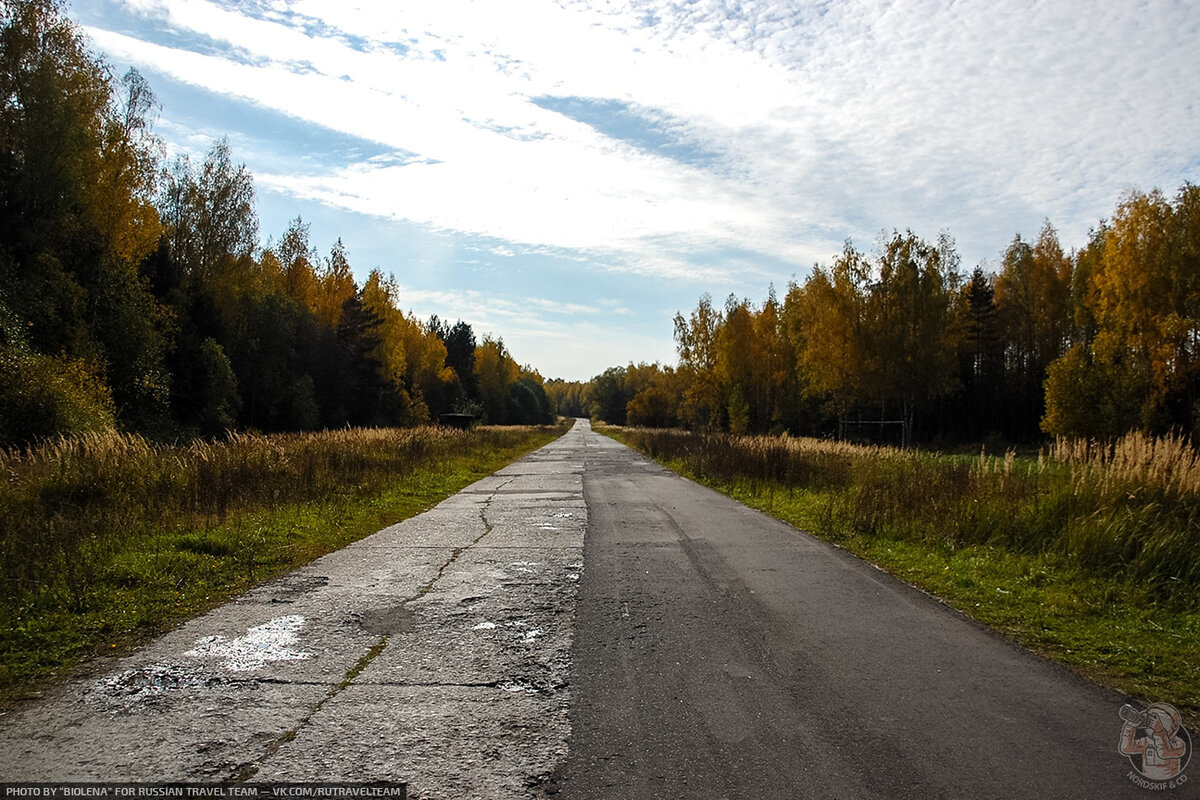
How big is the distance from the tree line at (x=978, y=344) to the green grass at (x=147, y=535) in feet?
67.0

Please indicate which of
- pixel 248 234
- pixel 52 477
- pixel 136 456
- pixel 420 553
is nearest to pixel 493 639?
pixel 420 553

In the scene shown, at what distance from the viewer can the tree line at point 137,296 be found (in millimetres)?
21875

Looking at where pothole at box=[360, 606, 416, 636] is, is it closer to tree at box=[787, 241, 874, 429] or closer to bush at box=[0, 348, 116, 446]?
bush at box=[0, 348, 116, 446]

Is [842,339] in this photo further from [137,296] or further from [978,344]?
[137,296]

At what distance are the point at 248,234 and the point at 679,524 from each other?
127 feet

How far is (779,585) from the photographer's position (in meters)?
7.30

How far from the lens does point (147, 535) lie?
355 inches

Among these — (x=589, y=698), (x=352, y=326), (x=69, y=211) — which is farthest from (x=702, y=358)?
(x=589, y=698)

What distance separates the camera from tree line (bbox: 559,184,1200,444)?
3170cm

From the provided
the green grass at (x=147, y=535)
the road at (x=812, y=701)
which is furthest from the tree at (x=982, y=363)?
the road at (x=812, y=701)

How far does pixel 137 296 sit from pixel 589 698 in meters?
30.3

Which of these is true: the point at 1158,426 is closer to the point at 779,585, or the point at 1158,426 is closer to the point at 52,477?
the point at 779,585

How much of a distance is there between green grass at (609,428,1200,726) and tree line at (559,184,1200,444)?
11075 mm

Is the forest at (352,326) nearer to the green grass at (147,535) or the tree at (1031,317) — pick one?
the tree at (1031,317)
